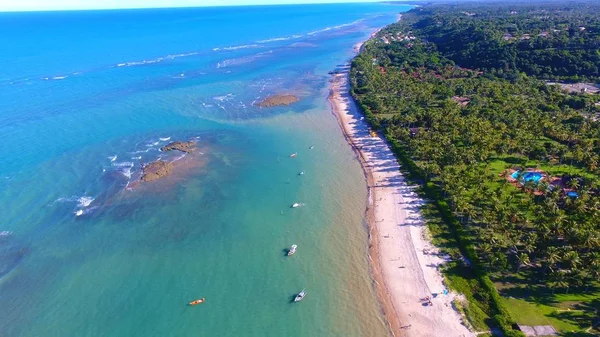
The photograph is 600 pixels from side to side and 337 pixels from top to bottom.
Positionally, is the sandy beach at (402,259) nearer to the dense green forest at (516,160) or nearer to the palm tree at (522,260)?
the dense green forest at (516,160)

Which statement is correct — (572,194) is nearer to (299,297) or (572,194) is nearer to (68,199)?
(299,297)

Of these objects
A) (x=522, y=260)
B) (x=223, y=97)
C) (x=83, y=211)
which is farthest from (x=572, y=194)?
(x=223, y=97)

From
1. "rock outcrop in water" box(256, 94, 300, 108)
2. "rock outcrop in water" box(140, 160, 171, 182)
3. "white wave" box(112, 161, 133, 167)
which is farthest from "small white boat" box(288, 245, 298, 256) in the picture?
"rock outcrop in water" box(256, 94, 300, 108)

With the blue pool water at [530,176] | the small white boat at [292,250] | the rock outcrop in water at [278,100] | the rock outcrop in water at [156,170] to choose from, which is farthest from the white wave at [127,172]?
the blue pool water at [530,176]

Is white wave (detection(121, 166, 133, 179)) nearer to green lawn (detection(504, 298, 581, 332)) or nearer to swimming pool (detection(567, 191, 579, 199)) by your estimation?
green lawn (detection(504, 298, 581, 332))

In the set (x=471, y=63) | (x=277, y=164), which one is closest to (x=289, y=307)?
(x=277, y=164)

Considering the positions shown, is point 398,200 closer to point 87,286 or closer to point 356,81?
point 87,286

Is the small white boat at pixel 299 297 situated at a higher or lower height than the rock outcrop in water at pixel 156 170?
lower
